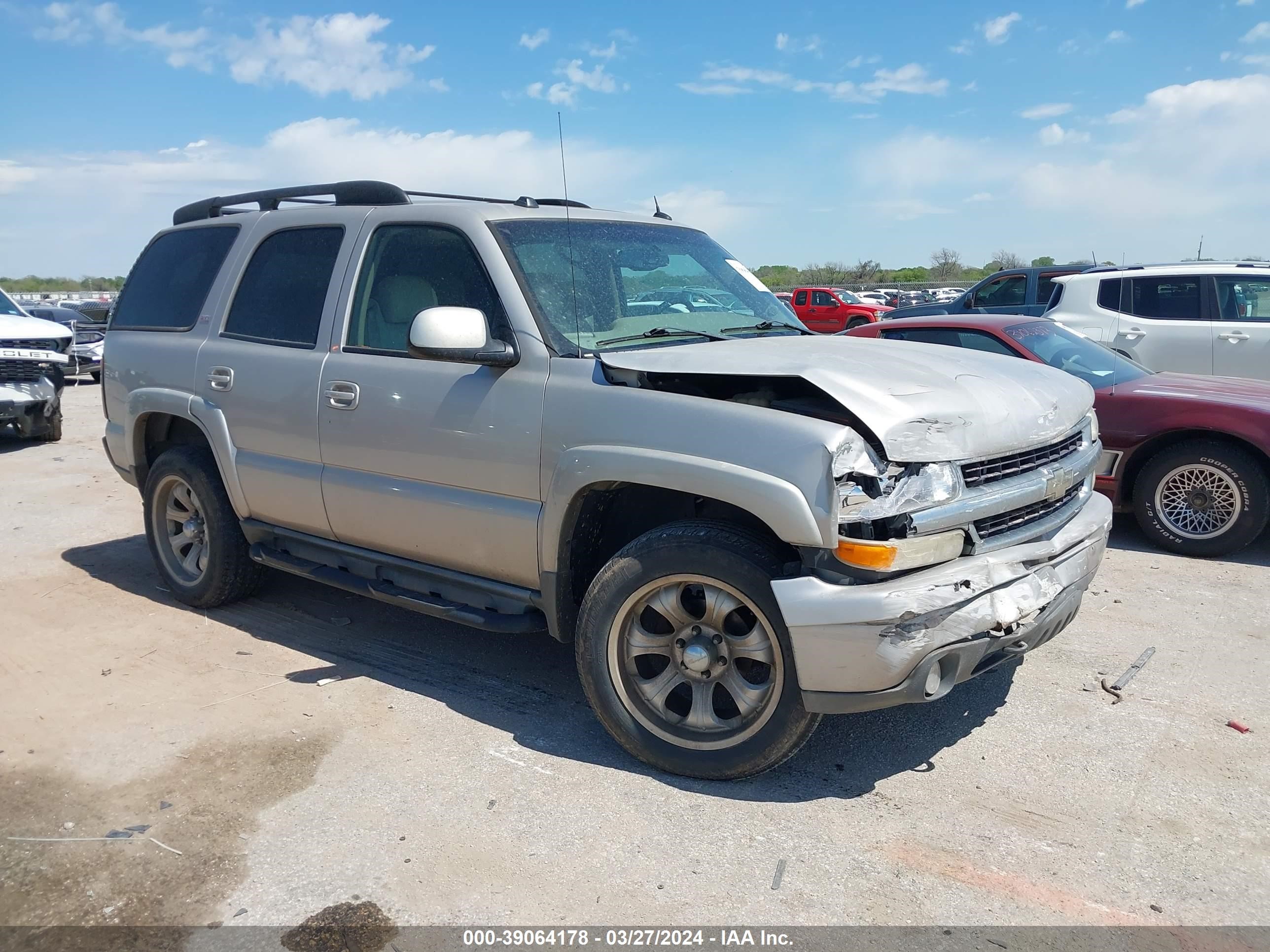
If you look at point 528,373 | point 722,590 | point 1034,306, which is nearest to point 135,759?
point 528,373

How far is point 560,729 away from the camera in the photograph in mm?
3982

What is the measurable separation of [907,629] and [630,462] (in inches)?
42.0

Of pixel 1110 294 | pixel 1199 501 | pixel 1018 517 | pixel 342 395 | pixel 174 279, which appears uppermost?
pixel 174 279

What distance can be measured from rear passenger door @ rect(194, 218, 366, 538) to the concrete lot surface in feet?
2.63

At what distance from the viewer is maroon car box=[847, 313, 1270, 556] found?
20.2ft

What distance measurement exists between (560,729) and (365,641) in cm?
148

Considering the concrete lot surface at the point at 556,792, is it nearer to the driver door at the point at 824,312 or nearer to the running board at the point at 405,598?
the running board at the point at 405,598

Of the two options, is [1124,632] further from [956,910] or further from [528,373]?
[528,373]

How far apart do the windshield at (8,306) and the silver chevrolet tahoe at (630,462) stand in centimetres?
865

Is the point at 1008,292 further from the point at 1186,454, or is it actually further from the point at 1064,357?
the point at 1186,454

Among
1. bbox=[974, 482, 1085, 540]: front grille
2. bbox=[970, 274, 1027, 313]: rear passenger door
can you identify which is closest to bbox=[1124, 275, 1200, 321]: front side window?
bbox=[970, 274, 1027, 313]: rear passenger door

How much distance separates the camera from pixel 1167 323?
9.93 meters

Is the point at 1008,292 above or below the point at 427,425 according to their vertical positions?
above

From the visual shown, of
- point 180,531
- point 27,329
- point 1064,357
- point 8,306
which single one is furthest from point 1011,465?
point 8,306
